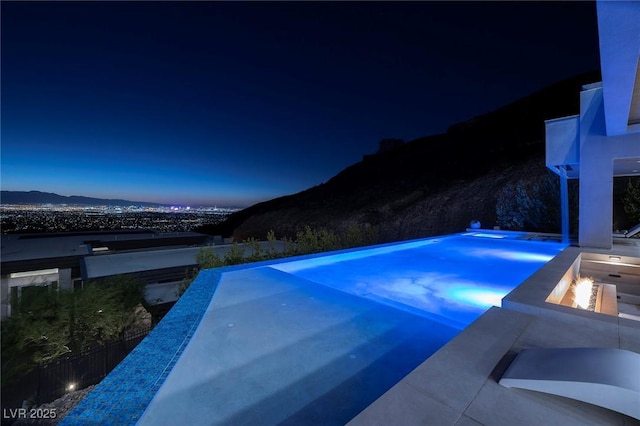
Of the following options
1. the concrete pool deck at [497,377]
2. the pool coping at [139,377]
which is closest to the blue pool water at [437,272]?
the concrete pool deck at [497,377]

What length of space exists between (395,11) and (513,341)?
19565 mm

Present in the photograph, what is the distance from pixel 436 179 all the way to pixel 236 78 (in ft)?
66.1

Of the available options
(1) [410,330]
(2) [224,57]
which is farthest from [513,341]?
(2) [224,57]

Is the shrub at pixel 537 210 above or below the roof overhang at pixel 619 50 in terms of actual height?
below

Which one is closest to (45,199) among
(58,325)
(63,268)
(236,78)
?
(236,78)

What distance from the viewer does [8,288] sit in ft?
26.4

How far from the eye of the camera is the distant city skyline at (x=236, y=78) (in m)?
10.5

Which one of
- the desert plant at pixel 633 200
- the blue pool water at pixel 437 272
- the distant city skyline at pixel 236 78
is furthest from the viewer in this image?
the distant city skyline at pixel 236 78

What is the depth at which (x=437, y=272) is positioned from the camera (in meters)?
4.45

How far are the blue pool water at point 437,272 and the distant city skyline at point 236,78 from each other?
280 centimetres

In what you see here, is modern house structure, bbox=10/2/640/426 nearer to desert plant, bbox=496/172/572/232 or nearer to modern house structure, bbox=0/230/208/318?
modern house structure, bbox=0/230/208/318

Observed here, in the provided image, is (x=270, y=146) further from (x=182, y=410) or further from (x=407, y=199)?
(x=182, y=410)

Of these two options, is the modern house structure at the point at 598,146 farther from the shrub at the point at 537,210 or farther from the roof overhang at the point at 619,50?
the shrub at the point at 537,210

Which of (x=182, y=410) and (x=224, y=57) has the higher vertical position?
(x=224, y=57)
